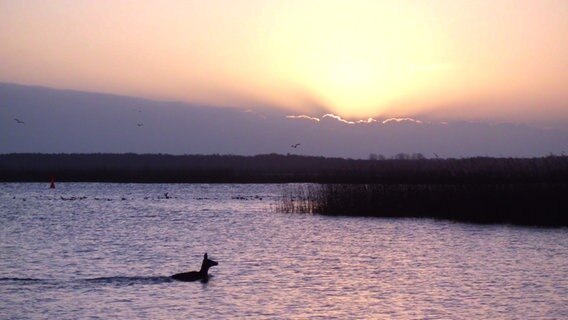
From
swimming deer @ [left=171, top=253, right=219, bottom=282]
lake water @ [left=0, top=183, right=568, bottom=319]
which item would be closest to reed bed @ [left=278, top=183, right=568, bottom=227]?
lake water @ [left=0, top=183, right=568, bottom=319]

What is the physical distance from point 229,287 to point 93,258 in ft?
22.3

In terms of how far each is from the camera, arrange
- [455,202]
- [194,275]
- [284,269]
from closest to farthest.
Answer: [194,275] → [284,269] → [455,202]

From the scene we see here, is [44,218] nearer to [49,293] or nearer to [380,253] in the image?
[380,253]

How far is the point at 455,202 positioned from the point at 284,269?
15.0 metres

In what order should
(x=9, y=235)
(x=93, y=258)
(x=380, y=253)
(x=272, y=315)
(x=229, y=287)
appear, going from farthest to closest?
(x=9, y=235), (x=380, y=253), (x=93, y=258), (x=229, y=287), (x=272, y=315)

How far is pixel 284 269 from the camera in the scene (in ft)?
74.2

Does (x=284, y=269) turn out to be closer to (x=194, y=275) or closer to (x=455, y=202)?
(x=194, y=275)

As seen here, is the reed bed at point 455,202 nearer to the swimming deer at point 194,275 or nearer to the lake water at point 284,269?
the lake water at point 284,269

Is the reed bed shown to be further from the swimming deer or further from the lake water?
the swimming deer

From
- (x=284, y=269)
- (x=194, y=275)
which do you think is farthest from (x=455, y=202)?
(x=194, y=275)

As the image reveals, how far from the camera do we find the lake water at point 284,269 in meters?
16.9

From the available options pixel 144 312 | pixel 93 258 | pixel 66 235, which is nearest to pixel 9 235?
pixel 66 235

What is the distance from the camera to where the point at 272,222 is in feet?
127

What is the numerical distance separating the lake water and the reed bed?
0.72m
